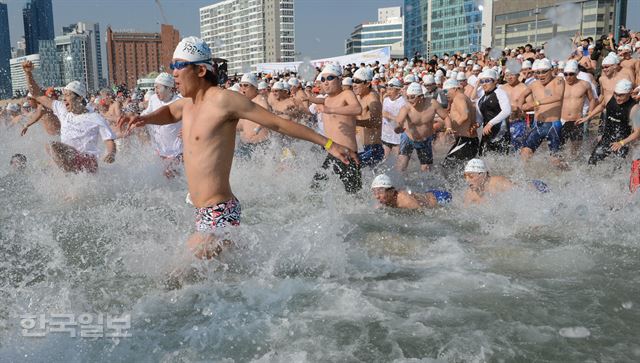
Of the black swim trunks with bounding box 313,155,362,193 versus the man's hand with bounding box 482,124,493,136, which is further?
the man's hand with bounding box 482,124,493,136

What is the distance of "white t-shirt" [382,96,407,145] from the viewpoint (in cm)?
932

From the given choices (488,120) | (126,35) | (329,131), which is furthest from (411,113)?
(126,35)

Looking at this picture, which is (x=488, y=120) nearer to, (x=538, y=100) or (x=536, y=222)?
(x=538, y=100)

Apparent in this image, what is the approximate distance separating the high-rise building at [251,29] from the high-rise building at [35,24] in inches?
1957

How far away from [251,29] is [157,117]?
14330cm

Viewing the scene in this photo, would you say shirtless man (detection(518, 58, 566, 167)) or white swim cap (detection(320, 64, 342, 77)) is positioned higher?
white swim cap (detection(320, 64, 342, 77))

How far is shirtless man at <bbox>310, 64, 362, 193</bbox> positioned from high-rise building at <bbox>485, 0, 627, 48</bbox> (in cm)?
5681

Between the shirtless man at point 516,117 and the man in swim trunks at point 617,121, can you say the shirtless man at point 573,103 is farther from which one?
the man in swim trunks at point 617,121

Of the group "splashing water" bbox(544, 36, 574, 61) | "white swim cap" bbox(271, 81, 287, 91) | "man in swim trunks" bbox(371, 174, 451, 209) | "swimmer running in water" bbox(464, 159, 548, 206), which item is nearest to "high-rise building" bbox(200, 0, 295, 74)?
"splashing water" bbox(544, 36, 574, 61)

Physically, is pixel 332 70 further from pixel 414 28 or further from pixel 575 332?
pixel 414 28

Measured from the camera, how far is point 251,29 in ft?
463

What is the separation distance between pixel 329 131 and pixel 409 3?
120 meters

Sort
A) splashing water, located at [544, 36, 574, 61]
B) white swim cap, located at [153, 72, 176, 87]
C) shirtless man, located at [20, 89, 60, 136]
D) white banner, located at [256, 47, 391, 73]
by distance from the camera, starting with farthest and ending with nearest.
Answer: white banner, located at [256, 47, 391, 73], splashing water, located at [544, 36, 574, 61], shirtless man, located at [20, 89, 60, 136], white swim cap, located at [153, 72, 176, 87]

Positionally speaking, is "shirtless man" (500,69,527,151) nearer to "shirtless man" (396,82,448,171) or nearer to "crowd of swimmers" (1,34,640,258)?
"crowd of swimmers" (1,34,640,258)
